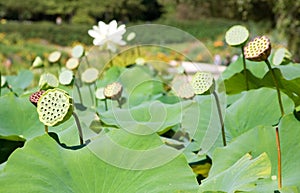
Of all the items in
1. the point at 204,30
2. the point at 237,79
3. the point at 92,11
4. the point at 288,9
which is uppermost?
the point at 237,79

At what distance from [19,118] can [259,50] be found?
387 millimetres

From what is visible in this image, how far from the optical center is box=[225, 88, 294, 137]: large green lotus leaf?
75cm

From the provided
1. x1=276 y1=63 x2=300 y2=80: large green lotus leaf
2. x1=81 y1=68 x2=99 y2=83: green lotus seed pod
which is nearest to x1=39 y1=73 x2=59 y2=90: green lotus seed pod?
x1=81 y1=68 x2=99 y2=83: green lotus seed pod

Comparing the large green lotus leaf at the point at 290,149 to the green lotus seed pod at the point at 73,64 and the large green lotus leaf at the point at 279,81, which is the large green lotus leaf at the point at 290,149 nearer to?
the large green lotus leaf at the point at 279,81

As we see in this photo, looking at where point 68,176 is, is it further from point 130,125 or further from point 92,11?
point 92,11

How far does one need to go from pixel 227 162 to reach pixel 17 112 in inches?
14.1

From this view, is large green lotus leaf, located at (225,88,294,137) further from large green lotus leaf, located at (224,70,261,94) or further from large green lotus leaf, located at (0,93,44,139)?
large green lotus leaf, located at (0,93,44,139)

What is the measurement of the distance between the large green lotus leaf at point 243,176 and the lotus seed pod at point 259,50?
0.54 feet

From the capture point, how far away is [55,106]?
0.57 metres

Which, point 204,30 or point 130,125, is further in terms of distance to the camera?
point 204,30

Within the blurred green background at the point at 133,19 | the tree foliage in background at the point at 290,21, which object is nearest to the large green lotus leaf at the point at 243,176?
the blurred green background at the point at 133,19

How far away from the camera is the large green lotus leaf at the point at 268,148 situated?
0.60 m

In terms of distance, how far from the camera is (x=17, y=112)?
81cm

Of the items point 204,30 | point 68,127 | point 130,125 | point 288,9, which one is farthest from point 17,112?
point 204,30
